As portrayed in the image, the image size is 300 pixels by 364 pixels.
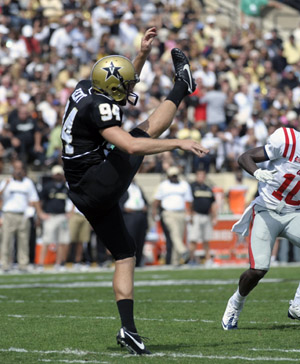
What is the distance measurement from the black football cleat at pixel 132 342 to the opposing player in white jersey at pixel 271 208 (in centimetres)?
165

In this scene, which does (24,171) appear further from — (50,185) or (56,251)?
(56,251)

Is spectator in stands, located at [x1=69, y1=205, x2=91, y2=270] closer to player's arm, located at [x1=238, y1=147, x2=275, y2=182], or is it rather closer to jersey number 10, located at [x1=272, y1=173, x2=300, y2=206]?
jersey number 10, located at [x1=272, y1=173, x2=300, y2=206]

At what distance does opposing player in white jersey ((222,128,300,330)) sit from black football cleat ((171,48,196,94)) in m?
1.06

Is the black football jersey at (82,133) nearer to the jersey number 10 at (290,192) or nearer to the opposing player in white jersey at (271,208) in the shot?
the opposing player in white jersey at (271,208)

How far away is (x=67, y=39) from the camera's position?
67.1ft

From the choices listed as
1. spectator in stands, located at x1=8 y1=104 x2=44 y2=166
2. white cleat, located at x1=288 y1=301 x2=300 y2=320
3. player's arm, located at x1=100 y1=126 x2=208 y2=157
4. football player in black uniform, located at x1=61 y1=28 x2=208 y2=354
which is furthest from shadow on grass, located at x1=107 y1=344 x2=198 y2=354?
spectator in stands, located at x1=8 y1=104 x2=44 y2=166

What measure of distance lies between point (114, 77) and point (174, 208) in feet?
35.4

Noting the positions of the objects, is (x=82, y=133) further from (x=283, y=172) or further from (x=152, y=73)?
(x=152, y=73)

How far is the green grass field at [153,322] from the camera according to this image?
238 inches

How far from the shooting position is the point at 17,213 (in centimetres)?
1579

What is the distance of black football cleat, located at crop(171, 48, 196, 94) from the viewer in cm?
664

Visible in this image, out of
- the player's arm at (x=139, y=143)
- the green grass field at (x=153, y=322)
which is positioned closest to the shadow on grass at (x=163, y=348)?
the green grass field at (x=153, y=322)

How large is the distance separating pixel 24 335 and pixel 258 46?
1738 centimetres

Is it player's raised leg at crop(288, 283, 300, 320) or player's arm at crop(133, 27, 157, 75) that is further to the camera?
player's raised leg at crop(288, 283, 300, 320)
